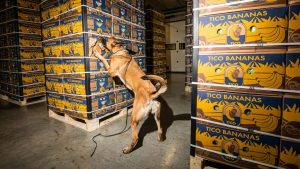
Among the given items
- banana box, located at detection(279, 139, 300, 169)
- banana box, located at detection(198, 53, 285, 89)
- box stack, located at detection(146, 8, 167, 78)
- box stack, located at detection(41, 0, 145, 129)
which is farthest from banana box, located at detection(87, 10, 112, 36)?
box stack, located at detection(146, 8, 167, 78)

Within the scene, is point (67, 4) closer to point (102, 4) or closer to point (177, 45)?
point (102, 4)

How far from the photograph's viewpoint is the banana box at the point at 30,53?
5.77m

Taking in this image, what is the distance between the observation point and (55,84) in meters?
4.18

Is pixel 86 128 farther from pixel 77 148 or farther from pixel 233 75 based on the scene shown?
pixel 233 75

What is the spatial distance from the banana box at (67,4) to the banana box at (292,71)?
12.2 feet

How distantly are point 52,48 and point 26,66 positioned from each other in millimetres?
2757

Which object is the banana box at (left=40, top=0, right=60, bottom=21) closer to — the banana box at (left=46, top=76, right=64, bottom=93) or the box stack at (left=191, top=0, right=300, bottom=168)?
the banana box at (left=46, top=76, right=64, bottom=93)

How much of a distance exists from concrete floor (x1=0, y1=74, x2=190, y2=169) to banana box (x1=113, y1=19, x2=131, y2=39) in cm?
234

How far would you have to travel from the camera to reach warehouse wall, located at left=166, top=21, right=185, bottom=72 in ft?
53.2

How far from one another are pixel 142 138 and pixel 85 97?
5.17ft

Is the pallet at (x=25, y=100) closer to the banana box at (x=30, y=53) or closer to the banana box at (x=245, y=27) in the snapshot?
the banana box at (x=30, y=53)

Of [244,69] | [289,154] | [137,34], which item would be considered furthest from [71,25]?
[289,154]

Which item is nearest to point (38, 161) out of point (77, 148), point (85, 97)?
point (77, 148)

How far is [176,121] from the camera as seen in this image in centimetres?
404
